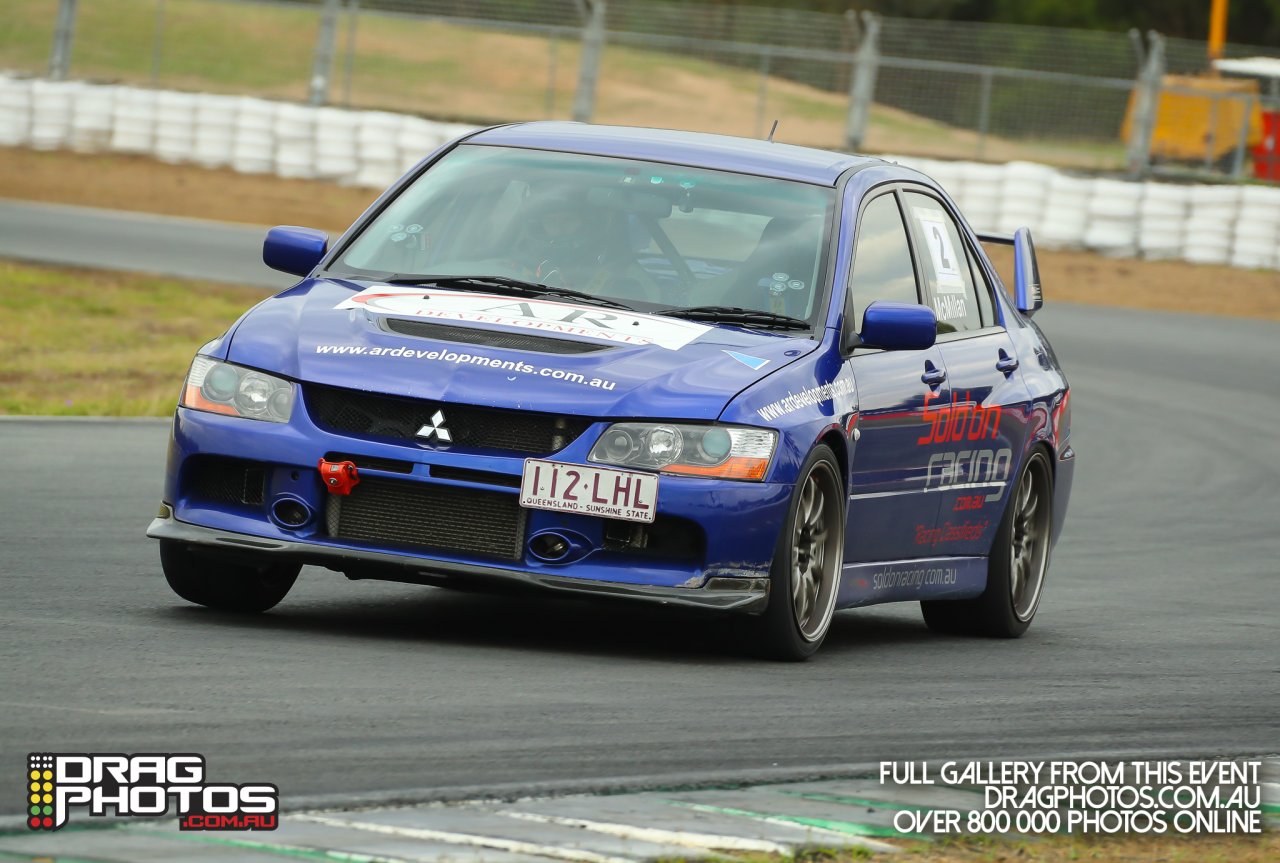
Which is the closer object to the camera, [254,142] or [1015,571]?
[1015,571]

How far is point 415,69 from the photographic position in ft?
156

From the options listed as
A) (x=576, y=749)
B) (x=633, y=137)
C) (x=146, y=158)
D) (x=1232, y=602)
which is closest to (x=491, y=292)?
(x=633, y=137)

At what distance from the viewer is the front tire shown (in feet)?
23.0

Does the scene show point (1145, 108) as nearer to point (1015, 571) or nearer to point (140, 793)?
point (1015, 571)

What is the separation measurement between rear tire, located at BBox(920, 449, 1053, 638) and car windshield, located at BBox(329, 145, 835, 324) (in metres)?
1.70

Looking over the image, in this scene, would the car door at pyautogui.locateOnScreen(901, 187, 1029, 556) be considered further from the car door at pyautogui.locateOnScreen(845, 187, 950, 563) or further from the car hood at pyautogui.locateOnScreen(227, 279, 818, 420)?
the car hood at pyautogui.locateOnScreen(227, 279, 818, 420)

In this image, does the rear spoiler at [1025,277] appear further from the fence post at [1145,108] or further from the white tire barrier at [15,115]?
the white tire barrier at [15,115]

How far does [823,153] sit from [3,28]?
43659mm

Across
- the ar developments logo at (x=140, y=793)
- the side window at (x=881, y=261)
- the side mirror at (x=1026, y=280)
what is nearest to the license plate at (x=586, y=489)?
the side window at (x=881, y=261)

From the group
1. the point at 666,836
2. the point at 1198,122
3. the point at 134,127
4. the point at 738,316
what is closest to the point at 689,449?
the point at 738,316

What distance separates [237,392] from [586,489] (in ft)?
3.61

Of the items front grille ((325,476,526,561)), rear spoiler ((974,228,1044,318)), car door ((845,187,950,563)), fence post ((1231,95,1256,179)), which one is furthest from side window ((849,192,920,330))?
fence post ((1231,95,1256,179))

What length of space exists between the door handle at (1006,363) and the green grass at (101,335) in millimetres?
A: 6699

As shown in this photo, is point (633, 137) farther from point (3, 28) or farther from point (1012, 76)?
point (3, 28)
